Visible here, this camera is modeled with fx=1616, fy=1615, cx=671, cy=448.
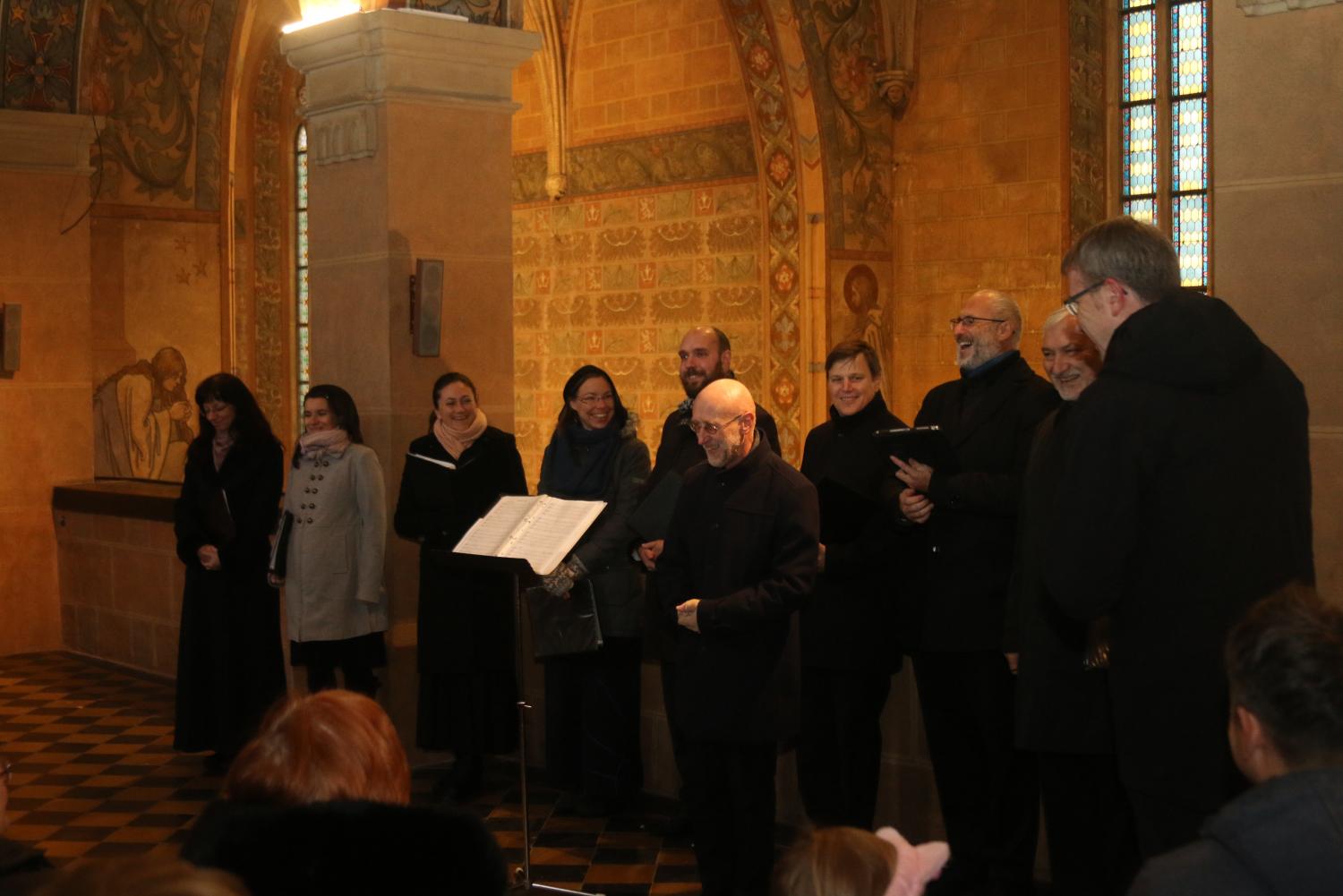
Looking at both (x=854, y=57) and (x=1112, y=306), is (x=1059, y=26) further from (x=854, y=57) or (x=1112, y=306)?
(x=1112, y=306)

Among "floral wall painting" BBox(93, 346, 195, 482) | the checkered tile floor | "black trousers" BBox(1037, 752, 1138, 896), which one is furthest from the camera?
"floral wall painting" BBox(93, 346, 195, 482)

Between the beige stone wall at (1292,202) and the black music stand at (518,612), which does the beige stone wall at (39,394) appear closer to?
the black music stand at (518,612)

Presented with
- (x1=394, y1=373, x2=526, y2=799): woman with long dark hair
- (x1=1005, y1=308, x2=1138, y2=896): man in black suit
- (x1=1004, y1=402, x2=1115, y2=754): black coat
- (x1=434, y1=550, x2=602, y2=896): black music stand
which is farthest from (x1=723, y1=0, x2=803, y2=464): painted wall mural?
(x1=1004, y1=402, x2=1115, y2=754): black coat

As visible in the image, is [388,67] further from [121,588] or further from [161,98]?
[161,98]

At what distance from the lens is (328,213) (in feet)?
23.1

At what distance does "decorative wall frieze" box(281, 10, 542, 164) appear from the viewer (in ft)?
22.0

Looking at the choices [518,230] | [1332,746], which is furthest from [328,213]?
[518,230]

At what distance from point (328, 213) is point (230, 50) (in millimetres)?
5953

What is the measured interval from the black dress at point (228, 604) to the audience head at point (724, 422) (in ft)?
8.99

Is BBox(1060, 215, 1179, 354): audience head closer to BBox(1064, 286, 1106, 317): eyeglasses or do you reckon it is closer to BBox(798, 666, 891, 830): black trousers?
BBox(1064, 286, 1106, 317): eyeglasses

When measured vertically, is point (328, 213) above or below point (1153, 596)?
above

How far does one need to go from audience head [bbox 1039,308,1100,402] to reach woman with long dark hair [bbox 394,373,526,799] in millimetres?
2635

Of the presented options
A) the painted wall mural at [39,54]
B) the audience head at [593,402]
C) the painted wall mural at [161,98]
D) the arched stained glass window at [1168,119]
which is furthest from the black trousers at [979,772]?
the painted wall mural at [161,98]

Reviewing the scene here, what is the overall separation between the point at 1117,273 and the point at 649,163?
12200mm
